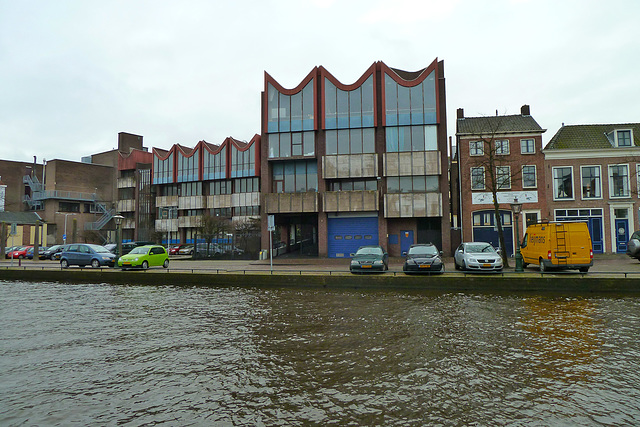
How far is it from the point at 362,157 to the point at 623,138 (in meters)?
20.6

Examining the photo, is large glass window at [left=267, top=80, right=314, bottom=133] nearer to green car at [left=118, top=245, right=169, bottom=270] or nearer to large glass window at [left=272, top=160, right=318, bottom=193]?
large glass window at [left=272, top=160, right=318, bottom=193]

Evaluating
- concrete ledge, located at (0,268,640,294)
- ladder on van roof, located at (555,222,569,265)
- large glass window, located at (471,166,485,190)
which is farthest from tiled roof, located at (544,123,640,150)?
concrete ledge, located at (0,268,640,294)

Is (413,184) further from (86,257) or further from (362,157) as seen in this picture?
(86,257)

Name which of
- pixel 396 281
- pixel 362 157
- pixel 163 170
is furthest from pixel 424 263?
pixel 163 170

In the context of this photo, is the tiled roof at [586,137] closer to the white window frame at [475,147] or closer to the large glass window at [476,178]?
the white window frame at [475,147]

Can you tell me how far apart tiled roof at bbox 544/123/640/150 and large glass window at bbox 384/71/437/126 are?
1006 centimetres

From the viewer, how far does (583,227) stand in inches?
686

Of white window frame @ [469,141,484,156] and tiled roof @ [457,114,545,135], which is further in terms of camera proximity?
white window frame @ [469,141,484,156]

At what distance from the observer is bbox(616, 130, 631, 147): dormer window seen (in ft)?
102

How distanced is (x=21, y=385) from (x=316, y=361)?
5.03 meters

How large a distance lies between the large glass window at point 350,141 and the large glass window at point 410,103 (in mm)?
2085

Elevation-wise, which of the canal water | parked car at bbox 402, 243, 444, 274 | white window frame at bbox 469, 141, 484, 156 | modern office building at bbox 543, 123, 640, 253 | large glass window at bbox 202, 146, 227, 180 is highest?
large glass window at bbox 202, 146, 227, 180

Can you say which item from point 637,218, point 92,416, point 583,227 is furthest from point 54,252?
point 637,218

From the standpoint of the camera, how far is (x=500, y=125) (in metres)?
33.2
